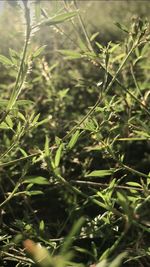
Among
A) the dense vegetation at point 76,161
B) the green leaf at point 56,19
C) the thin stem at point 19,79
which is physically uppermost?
the green leaf at point 56,19

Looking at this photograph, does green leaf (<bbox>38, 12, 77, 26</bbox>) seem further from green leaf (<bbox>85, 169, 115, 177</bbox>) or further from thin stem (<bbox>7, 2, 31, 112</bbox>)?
green leaf (<bbox>85, 169, 115, 177</bbox>)

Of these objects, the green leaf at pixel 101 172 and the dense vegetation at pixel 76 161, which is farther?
the green leaf at pixel 101 172

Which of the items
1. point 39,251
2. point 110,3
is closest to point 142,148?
point 39,251

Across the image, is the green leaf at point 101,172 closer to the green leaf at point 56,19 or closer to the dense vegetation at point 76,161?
the dense vegetation at point 76,161

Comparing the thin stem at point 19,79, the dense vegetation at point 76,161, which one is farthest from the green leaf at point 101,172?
the thin stem at point 19,79

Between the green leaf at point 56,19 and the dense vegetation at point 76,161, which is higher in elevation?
the green leaf at point 56,19

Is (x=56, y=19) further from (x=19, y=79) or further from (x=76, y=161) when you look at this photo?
(x=76, y=161)

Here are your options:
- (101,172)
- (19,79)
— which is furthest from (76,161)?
(19,79)

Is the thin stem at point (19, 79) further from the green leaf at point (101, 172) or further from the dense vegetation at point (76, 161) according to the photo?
the green leaf at point (101, 172)

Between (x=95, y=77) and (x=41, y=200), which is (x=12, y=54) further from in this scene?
(x=95, y=77)
